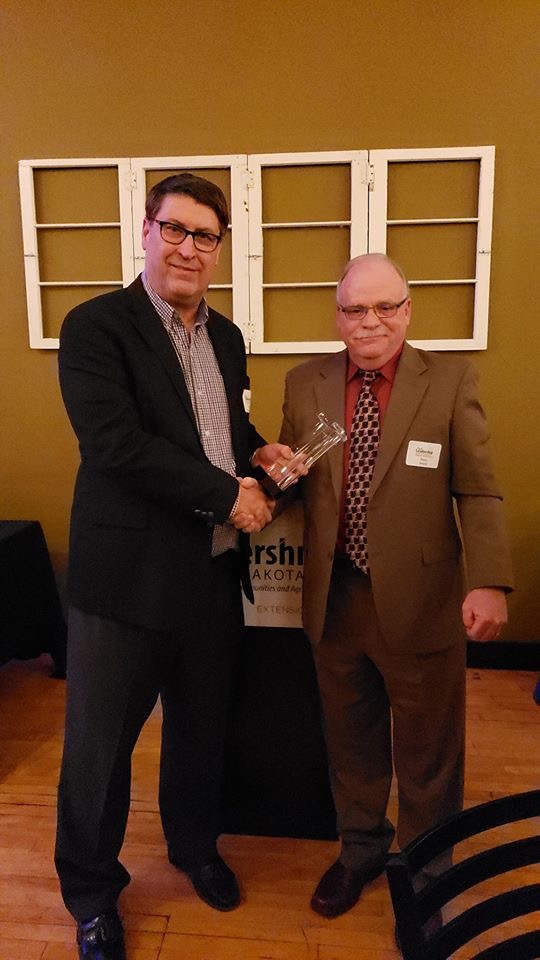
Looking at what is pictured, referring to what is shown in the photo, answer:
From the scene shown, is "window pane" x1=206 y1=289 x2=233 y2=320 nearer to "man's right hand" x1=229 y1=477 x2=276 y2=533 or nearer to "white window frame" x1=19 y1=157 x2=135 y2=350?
"white window frame" x1=19 y1=157 x2=135 y2=350

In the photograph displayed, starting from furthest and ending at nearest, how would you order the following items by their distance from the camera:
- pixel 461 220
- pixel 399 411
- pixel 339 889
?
1. pixel 461 220
2. pixel 339 889
3. pixel 399 411

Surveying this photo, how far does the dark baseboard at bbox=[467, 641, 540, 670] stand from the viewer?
314 cm

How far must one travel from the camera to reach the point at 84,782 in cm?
152

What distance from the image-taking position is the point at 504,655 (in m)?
3.17

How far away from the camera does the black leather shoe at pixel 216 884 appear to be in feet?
5.65

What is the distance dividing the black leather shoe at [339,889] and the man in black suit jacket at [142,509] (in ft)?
1.69

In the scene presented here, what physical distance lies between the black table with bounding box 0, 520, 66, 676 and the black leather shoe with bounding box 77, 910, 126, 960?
1.30 metres

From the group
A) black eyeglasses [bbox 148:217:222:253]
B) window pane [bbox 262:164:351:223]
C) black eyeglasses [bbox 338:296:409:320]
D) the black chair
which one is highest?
window pane [bbox 262:164:351:223]

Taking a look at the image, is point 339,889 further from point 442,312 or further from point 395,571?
point 442,312

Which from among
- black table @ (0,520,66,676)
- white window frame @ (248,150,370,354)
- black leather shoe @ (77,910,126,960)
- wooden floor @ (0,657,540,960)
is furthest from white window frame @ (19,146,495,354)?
black leather shoe @ (77,910,126,960)

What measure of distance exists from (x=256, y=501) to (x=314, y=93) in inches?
88.4

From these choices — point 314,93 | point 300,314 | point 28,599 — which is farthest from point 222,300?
point 28,599

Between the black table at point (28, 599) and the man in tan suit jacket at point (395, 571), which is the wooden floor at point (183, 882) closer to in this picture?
the man in tan suit jacket at point (395, 571)

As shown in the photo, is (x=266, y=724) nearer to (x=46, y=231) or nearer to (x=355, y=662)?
(x=355, y=662)
